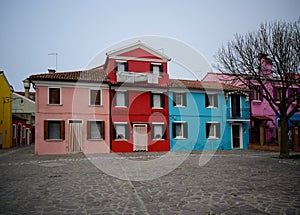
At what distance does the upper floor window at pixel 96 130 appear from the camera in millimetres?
21922

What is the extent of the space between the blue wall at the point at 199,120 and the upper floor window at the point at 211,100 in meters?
0.30

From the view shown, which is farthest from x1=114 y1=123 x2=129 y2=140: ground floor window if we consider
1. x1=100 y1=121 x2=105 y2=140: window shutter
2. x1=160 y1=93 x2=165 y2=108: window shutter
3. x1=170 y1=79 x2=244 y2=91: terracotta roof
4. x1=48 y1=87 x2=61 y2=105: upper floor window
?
x1=170 y1=79 x2=244 y2=91: terracotta roof

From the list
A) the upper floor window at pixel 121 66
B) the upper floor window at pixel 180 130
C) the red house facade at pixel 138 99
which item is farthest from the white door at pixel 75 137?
the upper floor window at pixel 180 130

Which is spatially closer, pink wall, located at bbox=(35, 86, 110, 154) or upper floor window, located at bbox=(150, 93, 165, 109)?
pink wall, located at bbox=(35, 86, 110, 154)

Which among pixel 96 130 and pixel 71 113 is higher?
pixel 71 113

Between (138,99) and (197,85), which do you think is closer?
(138,99)

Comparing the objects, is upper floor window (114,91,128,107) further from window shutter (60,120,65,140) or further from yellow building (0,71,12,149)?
yellow building (0,71,12,149)

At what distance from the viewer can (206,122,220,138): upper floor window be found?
25.4 metres

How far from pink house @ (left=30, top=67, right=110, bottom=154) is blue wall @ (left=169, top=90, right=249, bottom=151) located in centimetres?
622

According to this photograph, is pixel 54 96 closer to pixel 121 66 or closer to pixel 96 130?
pixel 96 130

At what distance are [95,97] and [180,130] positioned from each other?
319 inches

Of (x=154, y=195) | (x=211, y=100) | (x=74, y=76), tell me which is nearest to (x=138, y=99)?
(x=74, y=76)

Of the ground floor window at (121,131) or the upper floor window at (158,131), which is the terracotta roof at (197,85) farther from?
the ground floor window at (121,131)

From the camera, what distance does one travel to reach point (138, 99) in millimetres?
23312
